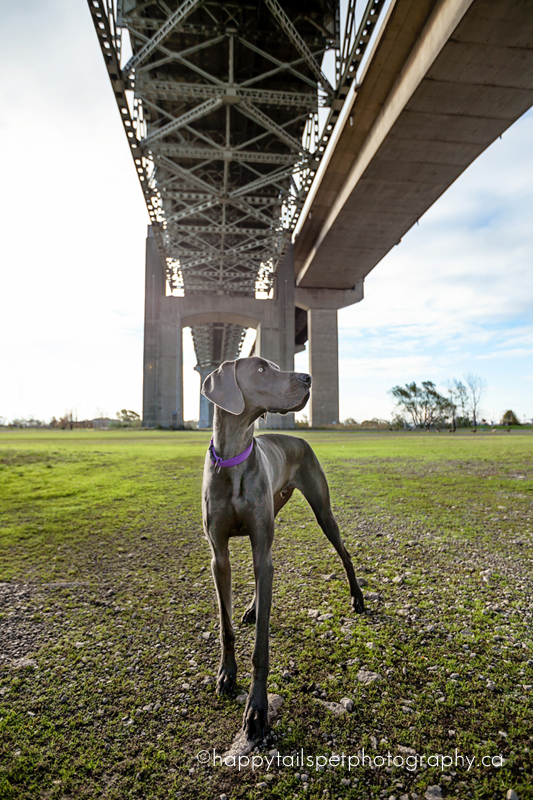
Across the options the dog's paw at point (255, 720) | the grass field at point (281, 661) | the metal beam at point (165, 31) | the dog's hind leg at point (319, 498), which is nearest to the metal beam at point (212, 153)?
the metal beam at point (165, 31)

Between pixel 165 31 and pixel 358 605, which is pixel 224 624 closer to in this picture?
pixel 358 605

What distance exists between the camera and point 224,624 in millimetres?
2285

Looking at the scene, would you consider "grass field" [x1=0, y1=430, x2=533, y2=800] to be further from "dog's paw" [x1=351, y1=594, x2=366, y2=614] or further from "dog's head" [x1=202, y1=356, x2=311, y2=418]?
"dog's head" [x1=202, y1=356, x2=311, y2=418]

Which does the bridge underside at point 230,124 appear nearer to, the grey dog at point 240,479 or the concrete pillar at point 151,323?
the concrete pillar at point 151,323

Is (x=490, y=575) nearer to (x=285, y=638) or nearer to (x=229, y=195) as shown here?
(x=285, y=638)

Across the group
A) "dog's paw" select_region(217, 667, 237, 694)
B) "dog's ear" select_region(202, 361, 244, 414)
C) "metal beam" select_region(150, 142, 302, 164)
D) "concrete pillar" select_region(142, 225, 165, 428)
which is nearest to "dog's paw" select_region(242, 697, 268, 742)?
"dog's paw" select_region(217, 667, 237, 694)

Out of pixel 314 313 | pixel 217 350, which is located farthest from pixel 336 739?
pixel 217 350

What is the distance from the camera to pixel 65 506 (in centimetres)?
623

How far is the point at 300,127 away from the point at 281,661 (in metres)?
30.2

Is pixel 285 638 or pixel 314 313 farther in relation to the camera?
pixel 314 313

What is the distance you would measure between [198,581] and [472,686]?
2199 mm

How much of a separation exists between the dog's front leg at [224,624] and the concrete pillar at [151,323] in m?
34.4

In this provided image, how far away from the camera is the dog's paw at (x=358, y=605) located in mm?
2992

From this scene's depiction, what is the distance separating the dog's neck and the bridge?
1579cm
